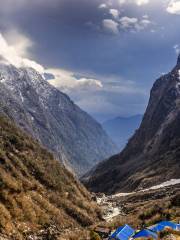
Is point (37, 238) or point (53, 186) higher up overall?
point (53, 186)

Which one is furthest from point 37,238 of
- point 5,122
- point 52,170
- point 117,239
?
point 5,122

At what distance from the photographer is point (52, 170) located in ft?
355

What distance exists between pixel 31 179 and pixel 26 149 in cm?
1623

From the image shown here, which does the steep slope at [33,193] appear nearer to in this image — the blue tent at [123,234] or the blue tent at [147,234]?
the blue tent at [123,234]

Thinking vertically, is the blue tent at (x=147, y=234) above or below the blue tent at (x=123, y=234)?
below

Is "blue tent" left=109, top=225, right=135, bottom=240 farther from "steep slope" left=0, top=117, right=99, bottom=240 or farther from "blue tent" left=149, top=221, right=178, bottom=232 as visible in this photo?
"steep slope" left=0, top=117, right=99, bottom=240

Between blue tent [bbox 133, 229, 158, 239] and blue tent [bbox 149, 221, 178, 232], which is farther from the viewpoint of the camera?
blue tent [bbox 149, 221, 178, 232]

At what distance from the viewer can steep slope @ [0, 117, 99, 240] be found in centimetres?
7275

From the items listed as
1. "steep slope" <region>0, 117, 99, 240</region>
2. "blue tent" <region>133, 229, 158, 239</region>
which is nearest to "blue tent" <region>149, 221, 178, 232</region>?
"blue tent" <region>133, 229, 158, 239</region>

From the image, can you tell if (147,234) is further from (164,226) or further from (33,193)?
(33,193)

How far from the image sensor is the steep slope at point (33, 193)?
72.8 m

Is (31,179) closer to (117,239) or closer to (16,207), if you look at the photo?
(16,207)

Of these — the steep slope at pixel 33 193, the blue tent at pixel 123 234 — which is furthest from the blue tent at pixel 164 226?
the steep slope at pixel 33 193

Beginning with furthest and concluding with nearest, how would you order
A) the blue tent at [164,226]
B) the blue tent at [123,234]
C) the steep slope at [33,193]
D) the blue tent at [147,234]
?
1. the steep slope at [33,193]
2. the blue tent at [123,234]
3. the blue tent at [164,226]
4. the blue tent at [147,234]
